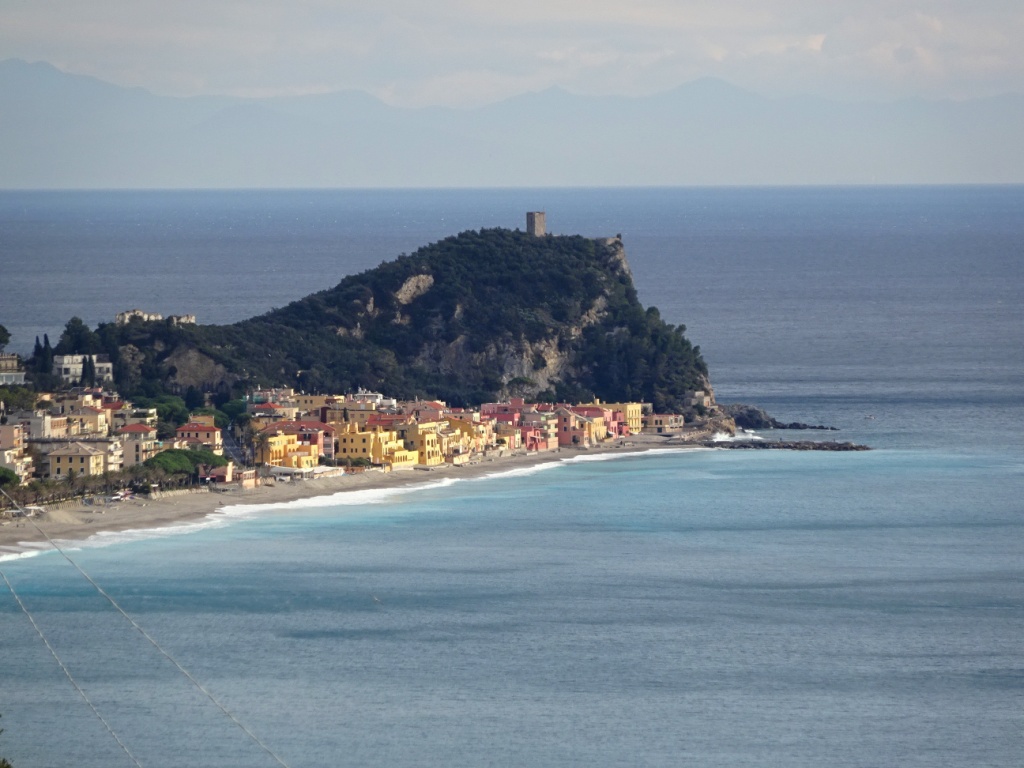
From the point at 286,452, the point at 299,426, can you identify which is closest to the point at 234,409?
the point at 299,426

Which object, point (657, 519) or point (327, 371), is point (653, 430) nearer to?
point (327, 371)

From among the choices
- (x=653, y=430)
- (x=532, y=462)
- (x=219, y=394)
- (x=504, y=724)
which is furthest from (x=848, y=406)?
(x=504, y=724)

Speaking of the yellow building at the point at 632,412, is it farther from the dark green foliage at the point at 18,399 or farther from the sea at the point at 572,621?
the dark green foliage at the point at 18,399

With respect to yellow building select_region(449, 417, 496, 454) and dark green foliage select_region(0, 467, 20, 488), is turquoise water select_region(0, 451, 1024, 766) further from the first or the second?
yellow building select_region(449, 417, 496, 454)

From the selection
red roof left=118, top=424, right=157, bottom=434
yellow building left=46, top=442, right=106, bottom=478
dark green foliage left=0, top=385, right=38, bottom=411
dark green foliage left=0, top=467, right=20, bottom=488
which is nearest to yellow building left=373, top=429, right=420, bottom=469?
red roof left=118, top=424, right=157, bottom=434

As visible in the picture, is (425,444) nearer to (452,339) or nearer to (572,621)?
(452,339)

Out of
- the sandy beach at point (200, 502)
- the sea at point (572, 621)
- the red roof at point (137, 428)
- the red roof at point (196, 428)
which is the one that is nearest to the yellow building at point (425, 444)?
the sandy beach at point (200, 502)
